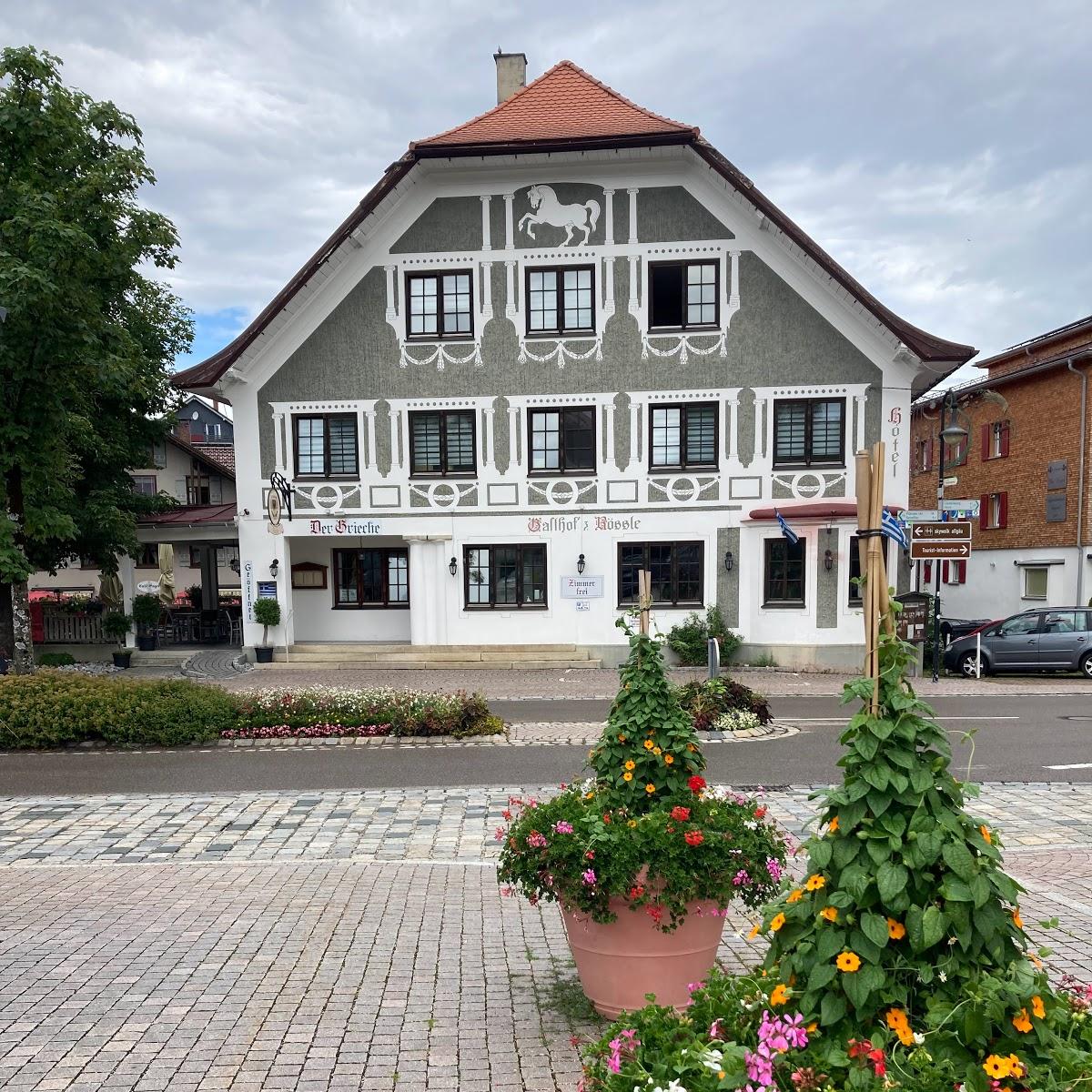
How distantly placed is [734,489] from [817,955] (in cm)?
1784

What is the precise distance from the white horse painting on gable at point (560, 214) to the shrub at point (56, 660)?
16296 millimetres

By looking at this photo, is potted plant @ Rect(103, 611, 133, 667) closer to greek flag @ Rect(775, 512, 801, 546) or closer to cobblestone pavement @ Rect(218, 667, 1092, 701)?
cobblestone pavement @ Rect(218, 667, 1092, 701)

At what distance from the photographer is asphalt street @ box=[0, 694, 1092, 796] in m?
9.44

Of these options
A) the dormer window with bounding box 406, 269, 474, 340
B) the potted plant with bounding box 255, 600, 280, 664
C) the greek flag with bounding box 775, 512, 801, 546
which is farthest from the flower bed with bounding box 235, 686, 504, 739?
the dormer window with bounding box 406, 269, 474, 340

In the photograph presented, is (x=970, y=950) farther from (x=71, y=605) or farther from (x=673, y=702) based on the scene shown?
(x=71, y=605)

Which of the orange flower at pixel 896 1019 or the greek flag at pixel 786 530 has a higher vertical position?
the greek flag at pixel 786 530

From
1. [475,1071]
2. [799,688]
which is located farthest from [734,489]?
[475,1071]

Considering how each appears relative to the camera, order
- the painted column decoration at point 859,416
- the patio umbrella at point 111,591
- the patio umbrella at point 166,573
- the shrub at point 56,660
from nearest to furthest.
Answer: the painted column decoration at point 859,416
the shrub at point 56,660
the patio umbrella at point 111,591
the patio umbrella at point 166,573

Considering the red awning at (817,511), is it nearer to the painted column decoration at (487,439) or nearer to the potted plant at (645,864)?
the painted column decoration at (487,439)

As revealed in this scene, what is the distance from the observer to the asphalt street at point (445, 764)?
31.0 feet

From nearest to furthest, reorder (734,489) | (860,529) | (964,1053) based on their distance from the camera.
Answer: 1. (964,1053)
2. (860,529)
3. (734,489)

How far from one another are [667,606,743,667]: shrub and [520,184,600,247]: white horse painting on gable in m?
9.41

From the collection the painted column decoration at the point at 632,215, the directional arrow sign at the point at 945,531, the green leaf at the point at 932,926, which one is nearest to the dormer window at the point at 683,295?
the painted column decoration at the point at 632,215

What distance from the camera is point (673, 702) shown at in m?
4.51
